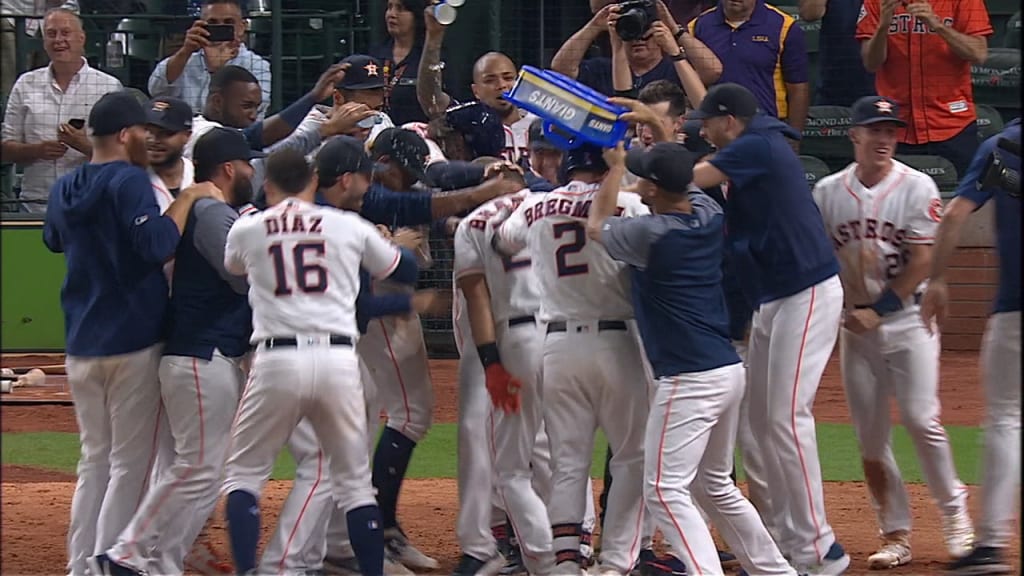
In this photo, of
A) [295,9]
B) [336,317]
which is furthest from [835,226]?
[295,9]

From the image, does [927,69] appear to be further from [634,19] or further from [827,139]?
[634,19]

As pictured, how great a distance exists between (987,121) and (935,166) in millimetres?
1387

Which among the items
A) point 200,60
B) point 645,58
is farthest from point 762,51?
point 200,60

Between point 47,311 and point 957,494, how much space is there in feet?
20.4

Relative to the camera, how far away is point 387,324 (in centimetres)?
602

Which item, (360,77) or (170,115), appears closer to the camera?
(170,115)

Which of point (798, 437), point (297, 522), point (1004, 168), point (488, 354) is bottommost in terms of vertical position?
point (297, 522)

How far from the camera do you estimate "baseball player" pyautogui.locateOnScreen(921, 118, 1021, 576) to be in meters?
5.36

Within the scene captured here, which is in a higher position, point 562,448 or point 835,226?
point 835,226

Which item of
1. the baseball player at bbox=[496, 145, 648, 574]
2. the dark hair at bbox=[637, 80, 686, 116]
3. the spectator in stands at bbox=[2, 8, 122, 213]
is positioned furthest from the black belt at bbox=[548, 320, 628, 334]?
the spectator in stands at bbox=[2, 8, 122, 213]

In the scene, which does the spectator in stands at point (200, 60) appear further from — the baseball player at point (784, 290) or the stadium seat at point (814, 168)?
the stadium seat at point (814, 168)

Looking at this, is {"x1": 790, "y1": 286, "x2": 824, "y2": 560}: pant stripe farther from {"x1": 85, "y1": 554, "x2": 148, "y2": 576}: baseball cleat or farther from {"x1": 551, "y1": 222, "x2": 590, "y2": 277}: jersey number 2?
{"x1": 85, "y1": 554, "x2": 148, "y2": 576}: baseball cleat

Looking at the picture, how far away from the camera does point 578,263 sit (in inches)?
212

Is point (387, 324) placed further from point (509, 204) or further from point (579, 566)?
point (579, 566)
